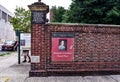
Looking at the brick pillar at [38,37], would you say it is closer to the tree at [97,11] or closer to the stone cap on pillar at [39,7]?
the stone cap on pillar at [39,7]

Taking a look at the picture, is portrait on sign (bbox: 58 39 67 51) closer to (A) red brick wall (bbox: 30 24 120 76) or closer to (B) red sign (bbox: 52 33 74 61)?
(B) red sign (bbox: 52 33 74 61)

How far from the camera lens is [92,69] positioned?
34.3 feet

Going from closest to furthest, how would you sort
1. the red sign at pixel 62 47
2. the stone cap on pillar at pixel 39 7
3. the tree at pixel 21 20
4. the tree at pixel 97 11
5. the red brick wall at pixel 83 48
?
the stone cap on pillar at pixel 39 7, the red brick wall at pixel 83 48, the red sign at pixel 62 47, the tree at pixel 97 11, the tree at pixel 21 20

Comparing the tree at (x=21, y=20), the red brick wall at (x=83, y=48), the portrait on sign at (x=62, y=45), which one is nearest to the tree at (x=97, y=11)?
the red brick wall at (x=83, y=48)

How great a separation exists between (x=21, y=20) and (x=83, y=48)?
36.2 m

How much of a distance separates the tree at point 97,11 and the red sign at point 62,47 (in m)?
8.86

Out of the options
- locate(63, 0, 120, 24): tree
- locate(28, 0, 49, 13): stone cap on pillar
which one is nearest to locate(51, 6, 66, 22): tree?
locate(63, 0, 120, 24): tree

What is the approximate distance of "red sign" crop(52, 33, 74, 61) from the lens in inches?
402

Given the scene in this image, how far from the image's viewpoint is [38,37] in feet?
32.9

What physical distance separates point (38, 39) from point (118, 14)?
393 inches

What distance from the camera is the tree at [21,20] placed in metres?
44.2

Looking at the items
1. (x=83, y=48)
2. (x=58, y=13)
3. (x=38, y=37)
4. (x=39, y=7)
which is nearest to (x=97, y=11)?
(x=83, y=48)

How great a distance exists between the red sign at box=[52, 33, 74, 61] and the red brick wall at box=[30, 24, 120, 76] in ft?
0.58

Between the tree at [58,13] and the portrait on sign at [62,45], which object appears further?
the tree at [58,13]
